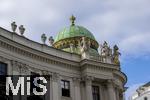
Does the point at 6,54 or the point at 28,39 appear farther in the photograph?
the point at 28,39

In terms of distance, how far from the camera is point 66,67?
170 feet

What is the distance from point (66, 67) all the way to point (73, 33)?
10.7 m

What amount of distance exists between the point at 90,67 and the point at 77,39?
28.1 ft

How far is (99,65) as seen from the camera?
53625mm

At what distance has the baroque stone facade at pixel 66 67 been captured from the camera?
45500 millimetres

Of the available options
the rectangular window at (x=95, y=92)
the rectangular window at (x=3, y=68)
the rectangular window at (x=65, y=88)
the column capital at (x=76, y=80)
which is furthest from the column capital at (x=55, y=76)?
the rectangular window at (x=3, y=68)

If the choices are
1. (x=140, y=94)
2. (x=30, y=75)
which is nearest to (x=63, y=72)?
(x=30, y=75)

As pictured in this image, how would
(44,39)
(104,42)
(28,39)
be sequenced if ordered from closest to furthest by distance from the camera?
(28,39) < (44,39) < (104,42)

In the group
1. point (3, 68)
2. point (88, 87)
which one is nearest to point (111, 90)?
point (88, 87)

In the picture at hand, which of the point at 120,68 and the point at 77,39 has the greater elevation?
the point at 77,39

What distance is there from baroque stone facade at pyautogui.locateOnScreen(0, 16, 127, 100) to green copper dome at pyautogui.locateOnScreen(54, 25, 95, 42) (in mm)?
3895

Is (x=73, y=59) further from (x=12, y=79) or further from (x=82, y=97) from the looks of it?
(x=12, y=79)

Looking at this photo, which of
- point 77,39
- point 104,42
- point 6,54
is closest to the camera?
point 6,54

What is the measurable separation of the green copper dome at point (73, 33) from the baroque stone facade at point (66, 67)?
3.89 m
